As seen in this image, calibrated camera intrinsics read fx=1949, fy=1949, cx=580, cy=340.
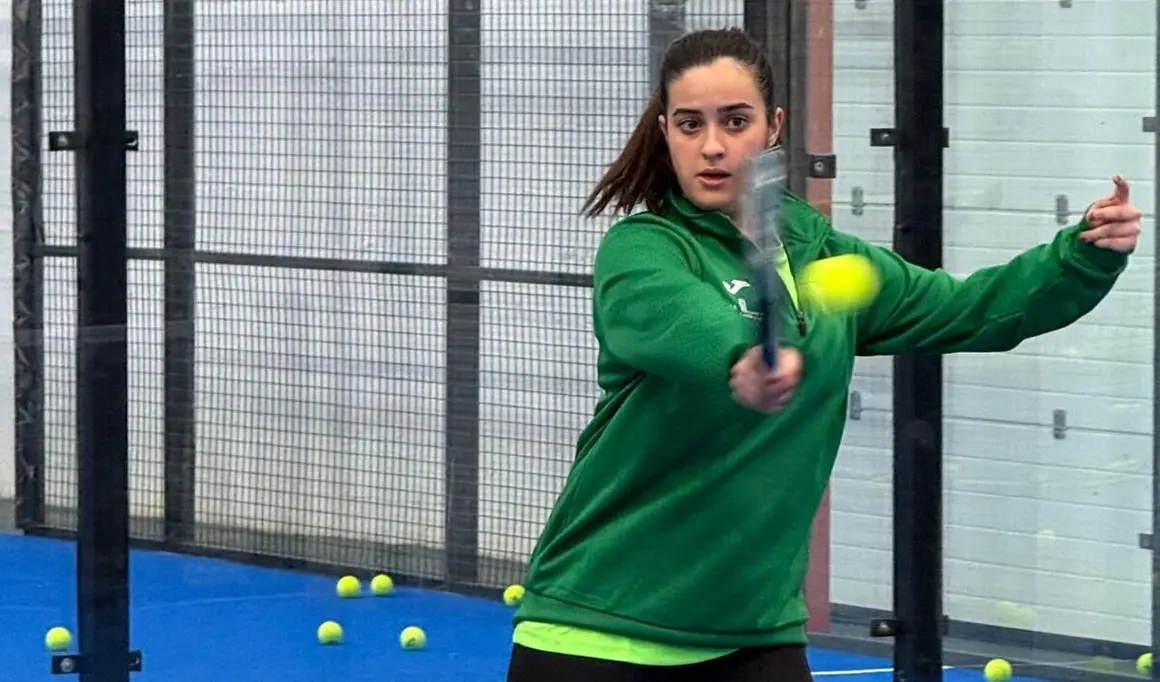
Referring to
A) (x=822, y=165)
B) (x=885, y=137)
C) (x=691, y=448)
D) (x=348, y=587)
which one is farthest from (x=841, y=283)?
(x=348, y=587)

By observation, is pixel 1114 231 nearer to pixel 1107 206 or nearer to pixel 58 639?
pixel 1107 206

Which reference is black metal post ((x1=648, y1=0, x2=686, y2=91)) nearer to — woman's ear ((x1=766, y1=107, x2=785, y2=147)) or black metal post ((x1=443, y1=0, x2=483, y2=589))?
black metal post ((x1=443, y1=0, x2=483, y2=589))

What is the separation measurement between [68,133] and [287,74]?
0.80m

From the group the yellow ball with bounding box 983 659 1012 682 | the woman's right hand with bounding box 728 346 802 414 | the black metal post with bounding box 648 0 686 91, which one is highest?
the black metal post with bounding box 648 0 686 91

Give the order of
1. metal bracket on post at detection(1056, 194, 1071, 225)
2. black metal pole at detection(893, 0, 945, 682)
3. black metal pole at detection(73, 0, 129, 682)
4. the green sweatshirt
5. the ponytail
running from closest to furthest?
the green sweatshirt → the ponytail → black metal pole at detection(73, 0, 129, 682) → black metal pole at detection(893, 0, 945, 682) → metal bracket on post at detection(1056, 194, 1071, 225)

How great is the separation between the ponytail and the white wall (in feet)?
6.42

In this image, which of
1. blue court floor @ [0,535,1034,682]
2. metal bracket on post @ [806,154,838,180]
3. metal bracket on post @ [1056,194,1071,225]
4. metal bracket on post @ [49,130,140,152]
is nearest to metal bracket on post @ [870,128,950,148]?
metal bracket on post @ [806,154,838,180]

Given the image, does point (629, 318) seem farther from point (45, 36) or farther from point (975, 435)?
point (975, 435)

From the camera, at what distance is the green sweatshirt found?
2465 mm

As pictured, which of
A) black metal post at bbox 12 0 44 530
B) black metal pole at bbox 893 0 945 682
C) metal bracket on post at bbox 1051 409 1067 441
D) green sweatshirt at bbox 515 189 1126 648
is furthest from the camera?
metal bracket on post at bbox 1051 409 1067 441

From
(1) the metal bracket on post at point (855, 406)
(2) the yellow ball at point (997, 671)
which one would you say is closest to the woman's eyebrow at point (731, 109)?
(1) the metal bracket on post at point (855, 406)

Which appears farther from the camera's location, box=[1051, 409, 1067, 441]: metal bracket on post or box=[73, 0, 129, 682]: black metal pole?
box=[1051, 409, 1067, 441]: metal bracket on post

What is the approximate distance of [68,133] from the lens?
415 cm

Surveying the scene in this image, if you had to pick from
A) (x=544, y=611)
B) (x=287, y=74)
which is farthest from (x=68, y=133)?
(x=544, y=611)
